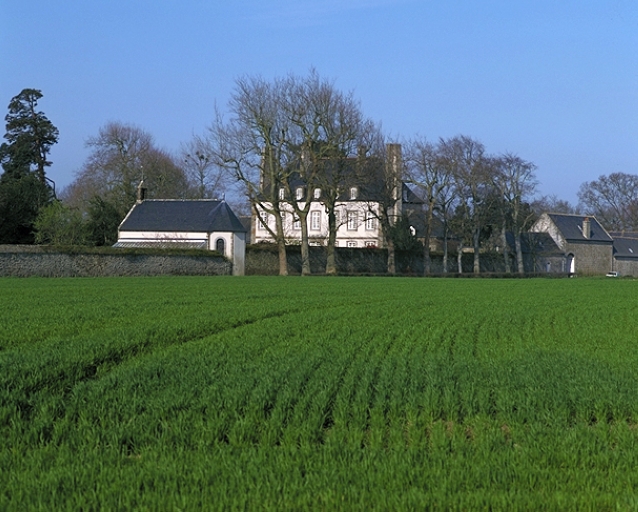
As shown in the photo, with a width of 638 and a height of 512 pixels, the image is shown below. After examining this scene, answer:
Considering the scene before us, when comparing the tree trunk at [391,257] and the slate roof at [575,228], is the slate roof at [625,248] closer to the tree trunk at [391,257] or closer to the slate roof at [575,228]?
the slate roof at [575,228]

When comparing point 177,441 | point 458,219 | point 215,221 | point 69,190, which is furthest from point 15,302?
point 69,190

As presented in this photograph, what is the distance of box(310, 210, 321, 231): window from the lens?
93.4m

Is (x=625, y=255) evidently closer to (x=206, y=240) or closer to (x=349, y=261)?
(x=349, y=261)

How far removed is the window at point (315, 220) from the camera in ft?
306

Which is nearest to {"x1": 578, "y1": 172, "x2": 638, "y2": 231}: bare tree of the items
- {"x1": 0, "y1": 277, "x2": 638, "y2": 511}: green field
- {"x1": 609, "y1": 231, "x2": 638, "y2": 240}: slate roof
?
{"x1": 609, "y1": 231, "x2": 638, "y2": 240}: slate roof

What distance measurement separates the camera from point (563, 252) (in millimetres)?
99062

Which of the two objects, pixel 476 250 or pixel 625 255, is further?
pixel 625 255

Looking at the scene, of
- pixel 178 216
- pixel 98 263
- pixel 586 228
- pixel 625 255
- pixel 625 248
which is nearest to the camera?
pixel 98 263

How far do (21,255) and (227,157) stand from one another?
54.5ft

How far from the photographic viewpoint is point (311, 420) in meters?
7.87

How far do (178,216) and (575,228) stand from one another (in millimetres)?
50417

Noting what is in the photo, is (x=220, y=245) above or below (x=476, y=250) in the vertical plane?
above

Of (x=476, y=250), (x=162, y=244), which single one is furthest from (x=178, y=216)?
(x=476, y=250)

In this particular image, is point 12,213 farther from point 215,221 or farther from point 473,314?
point 473,314
